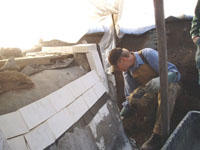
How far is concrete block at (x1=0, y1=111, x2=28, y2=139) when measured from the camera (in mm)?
1550

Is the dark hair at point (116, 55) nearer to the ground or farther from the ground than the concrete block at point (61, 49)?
nearer to the ground

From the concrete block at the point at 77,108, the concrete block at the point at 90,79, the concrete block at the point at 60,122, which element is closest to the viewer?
the concrete block at the point at 60,122

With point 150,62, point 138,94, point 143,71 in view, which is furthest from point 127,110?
point 150,62

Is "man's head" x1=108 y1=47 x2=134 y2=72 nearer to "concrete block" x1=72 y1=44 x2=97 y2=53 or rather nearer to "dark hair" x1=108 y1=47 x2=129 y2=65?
"dark hair" x1=108 y1=47 x2=129 y2=65

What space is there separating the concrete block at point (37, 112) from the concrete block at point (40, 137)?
0.05m

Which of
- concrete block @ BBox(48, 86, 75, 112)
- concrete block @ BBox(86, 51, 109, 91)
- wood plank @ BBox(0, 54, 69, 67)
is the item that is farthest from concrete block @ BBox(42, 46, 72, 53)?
concrete block @ BBox(48, 86, 75, 112)

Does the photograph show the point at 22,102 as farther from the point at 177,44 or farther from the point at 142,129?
the point at 177,44

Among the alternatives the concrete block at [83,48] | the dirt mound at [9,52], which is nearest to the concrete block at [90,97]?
the concrete block at [83,48]

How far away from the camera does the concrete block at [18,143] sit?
1.51 m

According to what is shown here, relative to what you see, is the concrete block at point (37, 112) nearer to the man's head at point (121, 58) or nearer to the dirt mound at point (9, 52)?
the man's head at point (121, 58)

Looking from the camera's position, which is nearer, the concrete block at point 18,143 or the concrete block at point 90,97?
the concrete block at point 18,143

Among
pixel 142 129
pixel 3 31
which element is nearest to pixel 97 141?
pixel 142 129

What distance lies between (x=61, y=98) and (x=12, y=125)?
0.67 m

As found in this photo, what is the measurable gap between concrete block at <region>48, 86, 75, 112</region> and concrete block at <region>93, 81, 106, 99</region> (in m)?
0.53
